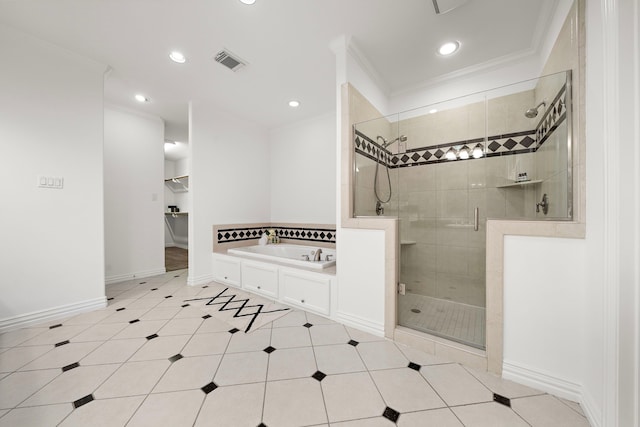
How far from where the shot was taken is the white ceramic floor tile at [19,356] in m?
1.53

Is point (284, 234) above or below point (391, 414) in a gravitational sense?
above

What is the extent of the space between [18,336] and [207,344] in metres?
1.65

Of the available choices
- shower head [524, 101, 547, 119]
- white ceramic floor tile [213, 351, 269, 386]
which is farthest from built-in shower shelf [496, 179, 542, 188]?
white ceramic floor tile [213, 351, 269, 386]

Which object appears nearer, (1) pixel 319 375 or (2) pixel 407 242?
(1) pixel 319 375

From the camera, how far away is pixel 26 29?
6.59 feet

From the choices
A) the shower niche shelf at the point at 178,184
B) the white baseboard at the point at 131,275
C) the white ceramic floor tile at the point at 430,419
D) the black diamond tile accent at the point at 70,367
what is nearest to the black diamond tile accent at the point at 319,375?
the white ceramic floor tile at the point at 430,419

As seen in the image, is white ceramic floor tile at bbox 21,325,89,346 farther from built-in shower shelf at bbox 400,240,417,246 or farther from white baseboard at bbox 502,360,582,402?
white baseboard at bbox 502,360,582,402

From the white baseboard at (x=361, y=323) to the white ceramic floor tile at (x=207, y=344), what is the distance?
3.33 ft

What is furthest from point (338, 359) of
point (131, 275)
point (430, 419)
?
point (131, 275)

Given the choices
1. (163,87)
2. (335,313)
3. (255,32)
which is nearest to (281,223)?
(335,313)

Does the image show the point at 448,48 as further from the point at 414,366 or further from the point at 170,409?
the point at 170,409

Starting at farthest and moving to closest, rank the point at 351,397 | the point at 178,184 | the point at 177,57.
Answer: the point at 178,184
the point at 177,57
the point at 351,397

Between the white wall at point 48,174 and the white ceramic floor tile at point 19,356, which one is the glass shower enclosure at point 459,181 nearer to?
the white ceramic floor tile at point 19,356

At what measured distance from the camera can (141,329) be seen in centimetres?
203
